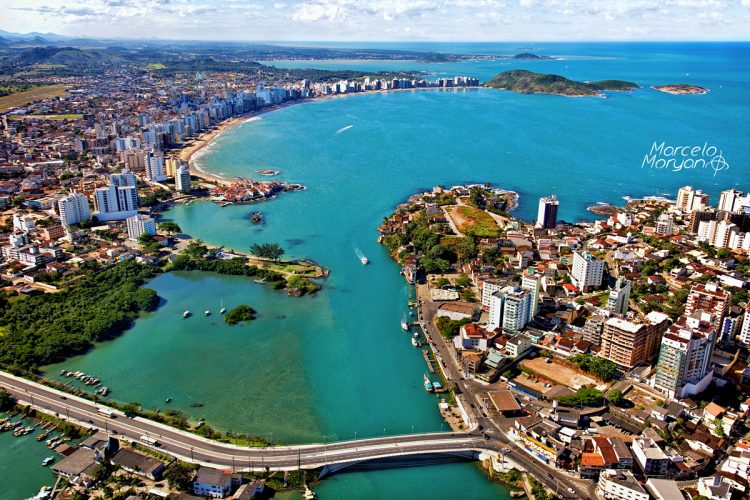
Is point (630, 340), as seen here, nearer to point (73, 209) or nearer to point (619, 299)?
point (619, 299)

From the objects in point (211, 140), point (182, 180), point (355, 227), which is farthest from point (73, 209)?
point (211, 140)

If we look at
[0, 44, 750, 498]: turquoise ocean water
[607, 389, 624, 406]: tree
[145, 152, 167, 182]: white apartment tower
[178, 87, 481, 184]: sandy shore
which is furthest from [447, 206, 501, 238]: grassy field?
[145, 152, 167, 182]: white apartment tower

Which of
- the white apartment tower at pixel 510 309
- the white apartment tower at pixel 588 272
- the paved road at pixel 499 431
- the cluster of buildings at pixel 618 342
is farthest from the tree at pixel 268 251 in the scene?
the white apartment tower at pixel 588 272

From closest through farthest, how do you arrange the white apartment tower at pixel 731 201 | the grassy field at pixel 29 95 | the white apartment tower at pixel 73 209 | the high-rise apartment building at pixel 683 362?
1. the high-rise apartment building at pixel 683 362
2. the white apartment tower at pixel 731 201
3. the white apartment tower at pixel 73 209
4. the grassy field at pixel 29 95

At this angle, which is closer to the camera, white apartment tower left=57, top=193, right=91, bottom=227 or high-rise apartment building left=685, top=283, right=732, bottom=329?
high-rise apartment building left=685, top=283, right=732, bottom=329

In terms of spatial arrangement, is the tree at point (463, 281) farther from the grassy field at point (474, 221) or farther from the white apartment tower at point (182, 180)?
the white apartment tower at point (182, 180)

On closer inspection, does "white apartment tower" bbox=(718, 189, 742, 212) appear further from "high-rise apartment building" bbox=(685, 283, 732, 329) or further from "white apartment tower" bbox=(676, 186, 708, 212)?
"high-rise apartment building" bbox=(685, 283, 732, 329)
